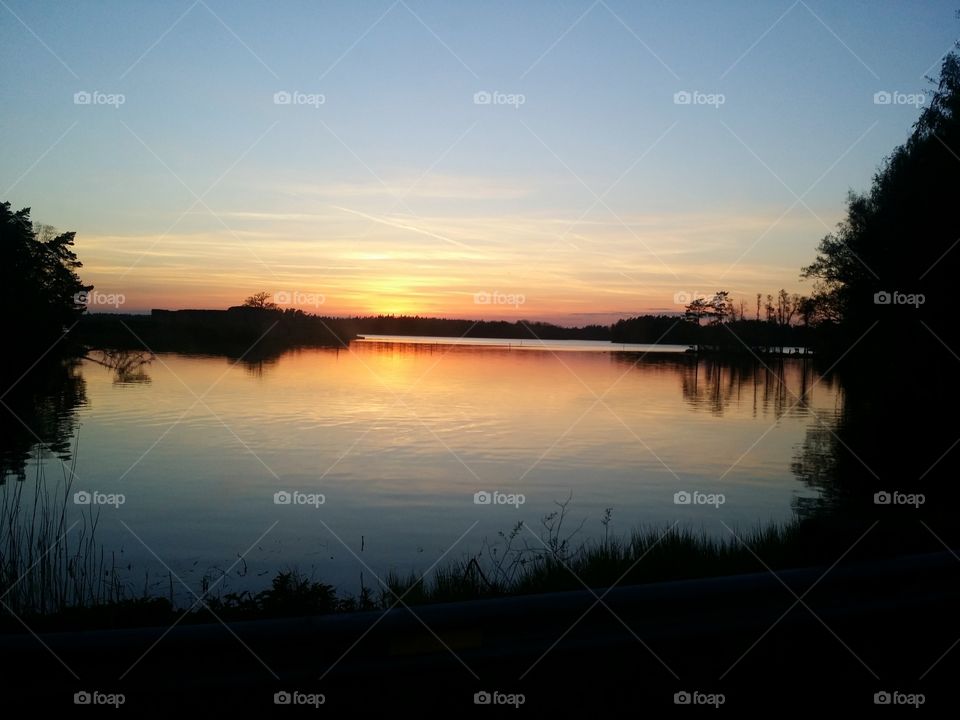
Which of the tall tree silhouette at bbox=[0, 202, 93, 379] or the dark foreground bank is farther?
the tall tree silhouette at bbox=[0, 202, 93, 379]

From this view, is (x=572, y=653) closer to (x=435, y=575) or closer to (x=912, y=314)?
(x=435, y=575)

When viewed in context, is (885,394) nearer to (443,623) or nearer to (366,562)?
(366,562)

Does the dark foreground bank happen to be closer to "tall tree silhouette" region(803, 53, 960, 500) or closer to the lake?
the lake

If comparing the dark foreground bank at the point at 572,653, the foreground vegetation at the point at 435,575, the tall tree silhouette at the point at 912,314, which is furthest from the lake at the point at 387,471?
the dark foreground bank at the point at 572,653

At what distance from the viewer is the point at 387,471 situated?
18812mm

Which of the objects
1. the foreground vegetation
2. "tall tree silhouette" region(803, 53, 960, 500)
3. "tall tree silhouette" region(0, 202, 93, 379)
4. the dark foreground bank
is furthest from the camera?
"tall tree silhouette" region(0, 202, 93, 379)

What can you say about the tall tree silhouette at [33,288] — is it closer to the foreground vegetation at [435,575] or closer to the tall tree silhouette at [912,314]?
the foreground vegetation at [435,575]

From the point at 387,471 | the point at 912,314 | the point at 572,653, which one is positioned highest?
the point at 912,314

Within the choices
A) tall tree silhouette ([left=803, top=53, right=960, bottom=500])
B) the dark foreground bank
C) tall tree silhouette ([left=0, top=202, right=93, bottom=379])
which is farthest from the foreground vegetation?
tall tree silhouette ([left=0, top=202, right=93, bottom=379])

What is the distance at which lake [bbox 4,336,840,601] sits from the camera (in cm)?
1219

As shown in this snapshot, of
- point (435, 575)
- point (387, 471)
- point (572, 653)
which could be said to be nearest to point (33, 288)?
point (387, 471)

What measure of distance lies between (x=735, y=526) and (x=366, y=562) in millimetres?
6688

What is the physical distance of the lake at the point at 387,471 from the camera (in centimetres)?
1219

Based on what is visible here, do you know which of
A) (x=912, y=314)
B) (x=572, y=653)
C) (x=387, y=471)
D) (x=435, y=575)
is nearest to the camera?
(x=572, y=653)
